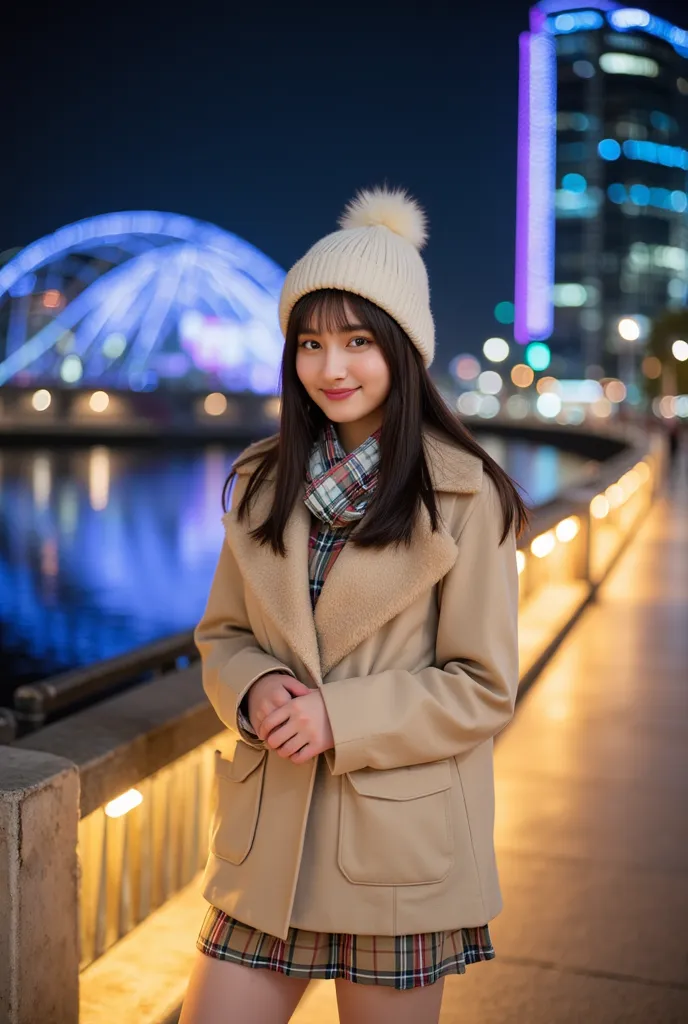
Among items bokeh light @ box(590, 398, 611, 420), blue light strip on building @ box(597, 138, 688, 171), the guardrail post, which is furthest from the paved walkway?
blue light strip on building @ box(597, 138, 688, 171)

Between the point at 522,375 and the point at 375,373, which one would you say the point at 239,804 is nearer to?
the point at 375,373

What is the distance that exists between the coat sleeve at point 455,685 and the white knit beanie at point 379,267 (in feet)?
1.06

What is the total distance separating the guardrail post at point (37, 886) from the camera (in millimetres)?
2320

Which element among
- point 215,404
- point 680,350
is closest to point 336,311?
point 680,350

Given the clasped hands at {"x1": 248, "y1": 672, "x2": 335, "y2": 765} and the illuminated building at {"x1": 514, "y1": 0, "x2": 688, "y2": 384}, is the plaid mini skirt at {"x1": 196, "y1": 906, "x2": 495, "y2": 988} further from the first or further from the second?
the illuminated building at {"x1": 514, "y1": 0, "x2": 688, "y2": 384}

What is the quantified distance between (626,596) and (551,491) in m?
28.2

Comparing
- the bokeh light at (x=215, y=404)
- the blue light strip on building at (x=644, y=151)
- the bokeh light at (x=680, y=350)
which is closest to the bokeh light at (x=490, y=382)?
the blue light strip on building at (x=644, y=151)

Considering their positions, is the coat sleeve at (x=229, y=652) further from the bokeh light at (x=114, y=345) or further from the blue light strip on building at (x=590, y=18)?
the blue light strip on building at (x=590, y=18)

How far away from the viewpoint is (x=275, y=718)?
6.26ft

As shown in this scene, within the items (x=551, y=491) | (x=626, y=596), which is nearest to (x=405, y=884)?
(x=626, y=596)

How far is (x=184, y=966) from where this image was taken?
10.7ft

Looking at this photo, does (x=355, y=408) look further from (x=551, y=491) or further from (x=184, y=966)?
(x=551, y=491)

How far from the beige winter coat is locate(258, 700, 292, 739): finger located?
7 centimetres

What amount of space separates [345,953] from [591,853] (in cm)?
248
